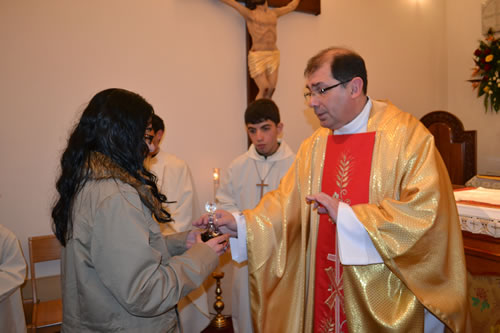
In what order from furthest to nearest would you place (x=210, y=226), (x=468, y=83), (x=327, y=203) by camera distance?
(x=468, y=83) → (x=210, y=226) → (x=327, y=203)

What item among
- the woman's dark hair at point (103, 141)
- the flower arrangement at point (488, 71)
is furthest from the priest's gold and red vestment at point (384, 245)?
the flower arrangement at point (488, 71)

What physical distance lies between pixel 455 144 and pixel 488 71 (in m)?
1.57

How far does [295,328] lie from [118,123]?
148 centimetres

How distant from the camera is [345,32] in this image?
18.0 ft

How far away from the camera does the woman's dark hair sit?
1.57 m

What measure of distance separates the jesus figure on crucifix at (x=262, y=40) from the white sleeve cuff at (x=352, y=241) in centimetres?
287

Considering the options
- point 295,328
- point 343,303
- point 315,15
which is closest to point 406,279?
point 343,303

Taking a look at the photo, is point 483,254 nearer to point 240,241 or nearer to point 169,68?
point 240,241

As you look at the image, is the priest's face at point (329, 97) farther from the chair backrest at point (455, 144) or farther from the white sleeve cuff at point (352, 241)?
the chair backrest at point (455, 144)

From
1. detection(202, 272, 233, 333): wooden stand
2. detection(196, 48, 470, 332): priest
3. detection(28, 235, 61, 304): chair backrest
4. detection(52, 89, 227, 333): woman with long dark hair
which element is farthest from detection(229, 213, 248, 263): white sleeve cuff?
detection(28, 235, 61, 304): chair backrest

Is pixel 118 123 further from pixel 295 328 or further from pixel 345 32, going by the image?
pixel 345 32

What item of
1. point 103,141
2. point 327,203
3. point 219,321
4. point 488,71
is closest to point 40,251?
point 219,321

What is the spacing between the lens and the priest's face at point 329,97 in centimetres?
221

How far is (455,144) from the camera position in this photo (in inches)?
200
